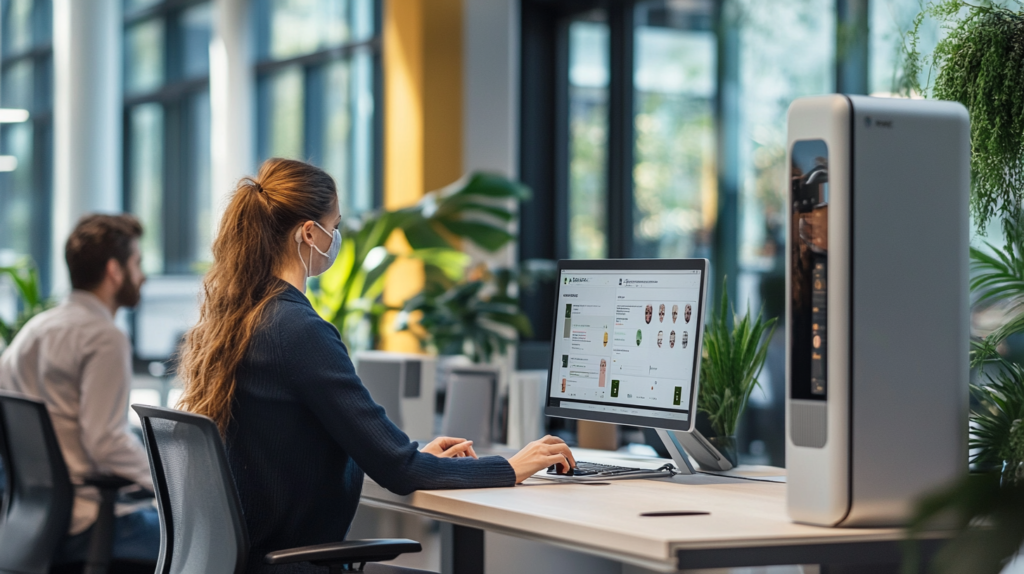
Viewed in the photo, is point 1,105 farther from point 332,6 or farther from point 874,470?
point 874,470

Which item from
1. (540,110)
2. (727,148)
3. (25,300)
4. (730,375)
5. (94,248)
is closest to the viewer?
(730,375)

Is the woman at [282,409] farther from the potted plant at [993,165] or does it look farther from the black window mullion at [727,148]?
the black window mullion at [727,148]

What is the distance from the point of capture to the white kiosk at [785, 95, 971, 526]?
1723mm

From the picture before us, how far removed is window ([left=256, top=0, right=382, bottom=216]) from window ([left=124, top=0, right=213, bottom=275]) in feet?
3.93

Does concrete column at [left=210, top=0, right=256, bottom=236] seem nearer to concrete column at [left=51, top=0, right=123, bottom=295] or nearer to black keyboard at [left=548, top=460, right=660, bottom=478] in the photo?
concrete column at [left=51, top=0, right=123, bottom=295]

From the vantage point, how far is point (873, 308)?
5.71 feet

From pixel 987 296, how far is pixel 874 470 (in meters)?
0.70

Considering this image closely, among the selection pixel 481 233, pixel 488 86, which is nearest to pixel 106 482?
pixel 481 233

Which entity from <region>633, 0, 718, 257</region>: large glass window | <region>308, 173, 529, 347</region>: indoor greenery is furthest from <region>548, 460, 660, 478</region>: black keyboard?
<region>633, 0, 718, 257</region>: large glass window

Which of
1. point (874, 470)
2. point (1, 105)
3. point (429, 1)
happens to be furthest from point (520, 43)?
point (1, 105)

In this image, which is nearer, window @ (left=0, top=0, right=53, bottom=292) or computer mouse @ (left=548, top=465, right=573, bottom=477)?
computer mouse @ (left=548, top=465, right=573, bottom=477)

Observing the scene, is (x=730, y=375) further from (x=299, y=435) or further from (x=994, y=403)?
(x=299, y=435)

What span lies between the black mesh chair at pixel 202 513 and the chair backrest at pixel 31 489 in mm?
802

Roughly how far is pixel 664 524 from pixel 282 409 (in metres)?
0.71
